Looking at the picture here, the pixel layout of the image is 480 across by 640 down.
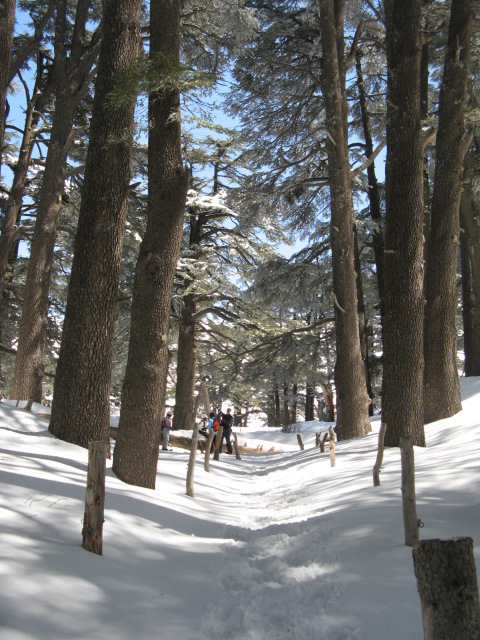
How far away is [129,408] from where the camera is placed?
21.9ft

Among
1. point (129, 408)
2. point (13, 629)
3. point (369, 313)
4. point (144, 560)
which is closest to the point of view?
point (13, 629)

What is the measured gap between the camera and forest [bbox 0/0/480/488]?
687cm

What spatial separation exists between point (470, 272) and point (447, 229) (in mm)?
6155

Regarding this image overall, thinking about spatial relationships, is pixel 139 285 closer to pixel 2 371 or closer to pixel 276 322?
pixel 276 322

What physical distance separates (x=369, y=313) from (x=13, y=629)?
20448mm

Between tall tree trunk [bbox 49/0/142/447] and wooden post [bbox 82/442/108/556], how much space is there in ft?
10.6

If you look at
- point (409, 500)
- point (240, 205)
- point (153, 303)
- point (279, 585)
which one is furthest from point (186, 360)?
point (279, 585)

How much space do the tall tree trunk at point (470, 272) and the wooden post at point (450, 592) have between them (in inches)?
541

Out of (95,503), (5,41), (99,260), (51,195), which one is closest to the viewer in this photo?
(95,503)

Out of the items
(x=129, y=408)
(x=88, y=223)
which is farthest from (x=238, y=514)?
(x=88, y=223)

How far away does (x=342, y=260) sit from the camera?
1222cm

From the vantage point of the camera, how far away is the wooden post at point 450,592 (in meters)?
2.22

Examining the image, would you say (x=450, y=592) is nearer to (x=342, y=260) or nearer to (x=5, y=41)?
(x=5, y=41)

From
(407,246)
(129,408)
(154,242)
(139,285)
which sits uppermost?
(407,246)
